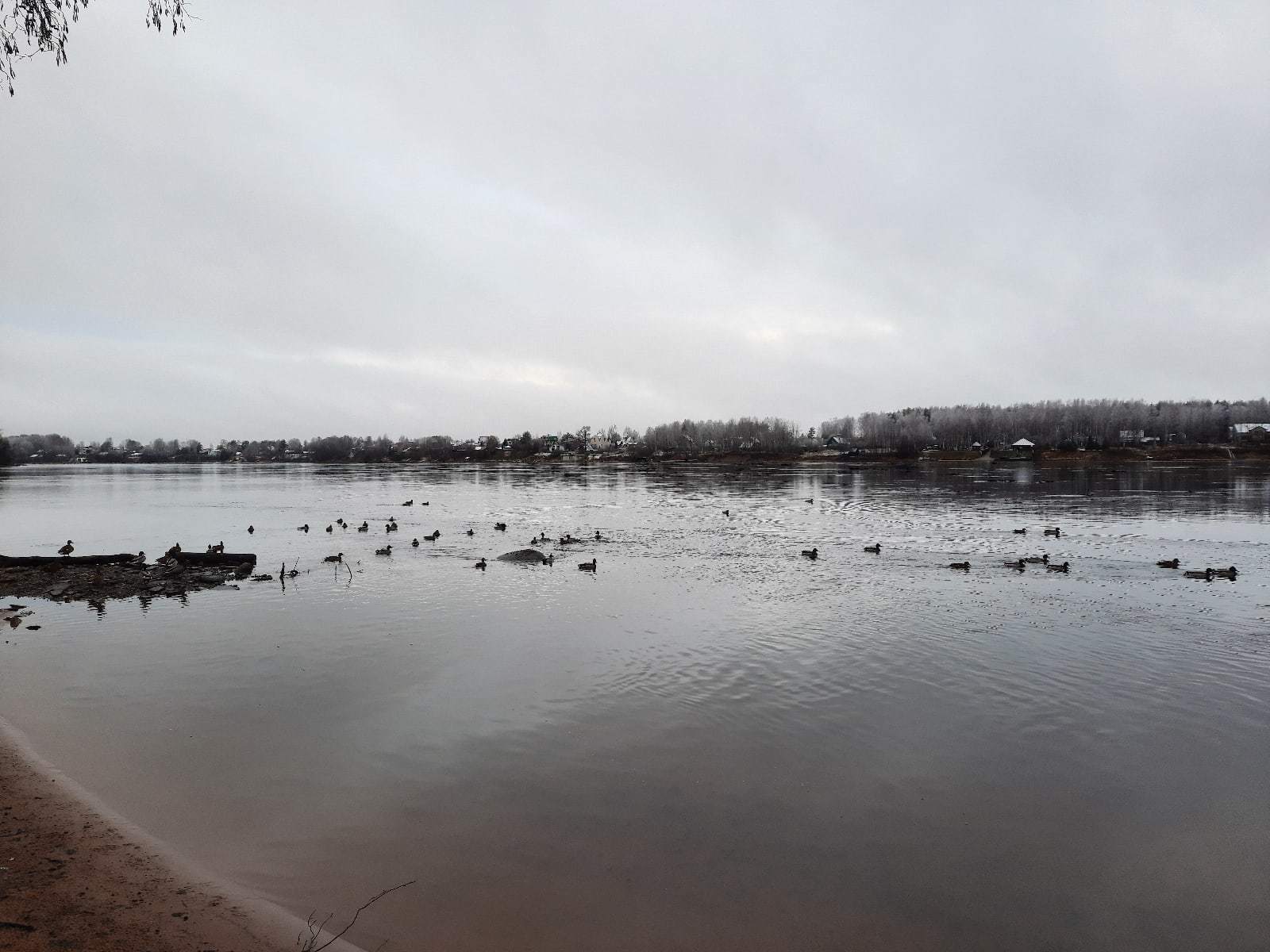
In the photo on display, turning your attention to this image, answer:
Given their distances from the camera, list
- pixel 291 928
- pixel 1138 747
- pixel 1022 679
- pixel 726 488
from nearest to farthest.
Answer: pixel 291 928, pixel 1138 747, pixel 1022 679, pixel 726 488

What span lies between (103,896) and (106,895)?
5 centimetres

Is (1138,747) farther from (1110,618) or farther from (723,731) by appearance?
(1110,618)

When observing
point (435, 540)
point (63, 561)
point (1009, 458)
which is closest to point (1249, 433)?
point (1009, 458)

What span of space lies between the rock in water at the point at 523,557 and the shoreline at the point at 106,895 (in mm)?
18577

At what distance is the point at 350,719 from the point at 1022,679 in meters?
12.2

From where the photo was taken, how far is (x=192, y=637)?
1587cm

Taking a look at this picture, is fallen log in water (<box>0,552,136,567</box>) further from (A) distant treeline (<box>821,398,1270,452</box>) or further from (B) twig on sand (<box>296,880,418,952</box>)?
(A) distant treeline (<box>821,398,1270,452</box>)

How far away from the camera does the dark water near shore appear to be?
6539 millimetres

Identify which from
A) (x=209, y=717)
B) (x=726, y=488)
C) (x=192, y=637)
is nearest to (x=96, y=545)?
(x=192, y=637)

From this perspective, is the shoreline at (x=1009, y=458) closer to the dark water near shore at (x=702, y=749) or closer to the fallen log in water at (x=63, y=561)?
the dark water near shore at (x=702, y=749)

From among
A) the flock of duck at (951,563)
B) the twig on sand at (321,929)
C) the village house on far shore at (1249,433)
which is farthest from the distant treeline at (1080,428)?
the twig on sand at (321,929)

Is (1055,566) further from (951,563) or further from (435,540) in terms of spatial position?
(435,540)

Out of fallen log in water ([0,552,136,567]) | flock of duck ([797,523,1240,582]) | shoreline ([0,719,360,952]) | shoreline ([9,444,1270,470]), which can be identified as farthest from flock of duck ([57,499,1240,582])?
shoreline ([9,444,1270,470])

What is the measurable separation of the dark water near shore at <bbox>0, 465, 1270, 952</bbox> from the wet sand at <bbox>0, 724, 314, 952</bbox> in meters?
0.39
